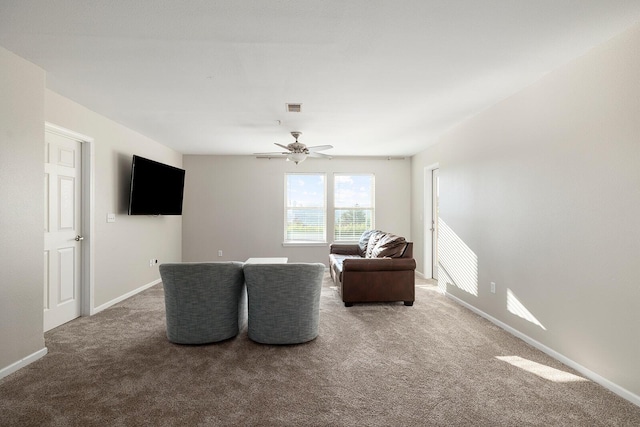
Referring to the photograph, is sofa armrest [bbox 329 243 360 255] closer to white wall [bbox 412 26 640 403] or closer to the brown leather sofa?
the brown leather sofa

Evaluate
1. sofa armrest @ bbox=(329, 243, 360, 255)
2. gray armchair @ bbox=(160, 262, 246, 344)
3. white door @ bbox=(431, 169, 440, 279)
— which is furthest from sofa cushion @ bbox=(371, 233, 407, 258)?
gray armchair @ bbox=(160, 262, 246, 344)

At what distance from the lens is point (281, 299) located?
123 inches

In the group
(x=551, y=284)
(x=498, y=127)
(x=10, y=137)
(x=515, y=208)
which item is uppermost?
(x=498, y=127)

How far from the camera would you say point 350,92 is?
3586 millimetres

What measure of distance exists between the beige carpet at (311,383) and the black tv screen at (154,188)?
1.94 m

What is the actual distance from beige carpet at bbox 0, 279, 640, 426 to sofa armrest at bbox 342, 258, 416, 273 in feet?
3.32

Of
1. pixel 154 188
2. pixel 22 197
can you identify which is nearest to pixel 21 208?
pixel 22 197

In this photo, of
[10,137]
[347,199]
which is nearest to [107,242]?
[10,137]

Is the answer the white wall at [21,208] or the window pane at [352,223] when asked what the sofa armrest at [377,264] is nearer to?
the window pane at [352,223]

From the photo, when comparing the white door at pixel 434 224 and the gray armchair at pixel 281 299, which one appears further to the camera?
the white door at pixel 434 224

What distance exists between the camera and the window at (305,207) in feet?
24.3

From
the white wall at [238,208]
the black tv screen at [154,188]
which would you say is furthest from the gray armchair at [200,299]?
the white wall at [238,208]

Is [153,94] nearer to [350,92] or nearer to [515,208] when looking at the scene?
[350,92]

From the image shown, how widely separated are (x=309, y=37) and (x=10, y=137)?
2.43m
